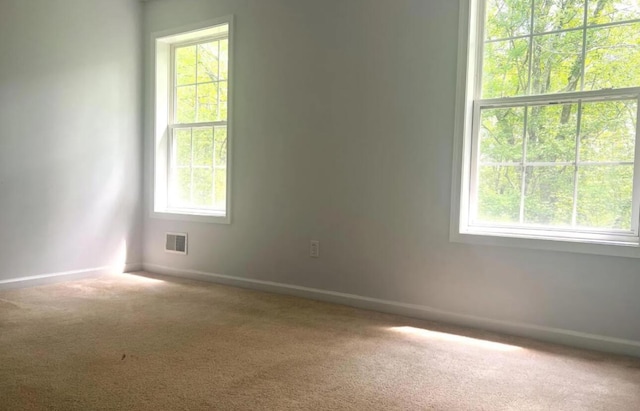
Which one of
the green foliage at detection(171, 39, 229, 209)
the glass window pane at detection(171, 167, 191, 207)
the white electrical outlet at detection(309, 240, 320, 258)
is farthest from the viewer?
the glass window pane at detection(171, 167, 191, 207)

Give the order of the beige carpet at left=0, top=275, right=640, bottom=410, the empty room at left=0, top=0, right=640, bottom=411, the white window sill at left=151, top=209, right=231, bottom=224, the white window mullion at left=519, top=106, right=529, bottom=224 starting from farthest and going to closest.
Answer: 1. the white window sill at left=151, top=209, right=231, bottom=224
2. the white window mullion at left=519, top=106, right=529, bottom=224
3. the empty room at left=0, top=0, right=640, bottom=411
4. the beige carpet at left=0, top=275, right=640, bottom=410

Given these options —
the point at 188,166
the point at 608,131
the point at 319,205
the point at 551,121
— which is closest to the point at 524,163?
the point at 551,121

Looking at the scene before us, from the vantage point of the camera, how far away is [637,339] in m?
2.75

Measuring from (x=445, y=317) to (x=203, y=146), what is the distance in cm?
263

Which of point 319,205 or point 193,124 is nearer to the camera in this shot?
point 319,205

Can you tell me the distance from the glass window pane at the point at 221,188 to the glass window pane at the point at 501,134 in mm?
2243

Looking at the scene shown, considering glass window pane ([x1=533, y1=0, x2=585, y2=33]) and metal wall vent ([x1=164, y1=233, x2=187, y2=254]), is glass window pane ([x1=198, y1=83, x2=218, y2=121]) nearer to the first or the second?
metal wall vent ([x1=164, y1=233, x2=187, y2=254])

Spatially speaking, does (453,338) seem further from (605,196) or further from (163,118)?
(163,118)

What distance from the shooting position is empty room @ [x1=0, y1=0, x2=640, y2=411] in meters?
2.45

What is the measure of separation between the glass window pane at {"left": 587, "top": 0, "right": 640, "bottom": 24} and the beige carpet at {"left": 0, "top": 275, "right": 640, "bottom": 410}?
189 centimetres

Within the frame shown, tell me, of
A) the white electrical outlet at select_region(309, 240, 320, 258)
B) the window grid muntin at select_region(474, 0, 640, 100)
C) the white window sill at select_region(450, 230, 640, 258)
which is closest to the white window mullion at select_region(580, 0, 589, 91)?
the window grid muntin at select_region(474, 0, 640, 100)

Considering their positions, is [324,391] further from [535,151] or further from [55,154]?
[55,154]

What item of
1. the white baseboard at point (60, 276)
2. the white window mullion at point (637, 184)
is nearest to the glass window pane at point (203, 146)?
the white baseboard at point (60, 276)

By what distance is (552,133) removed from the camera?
9.82 ft
